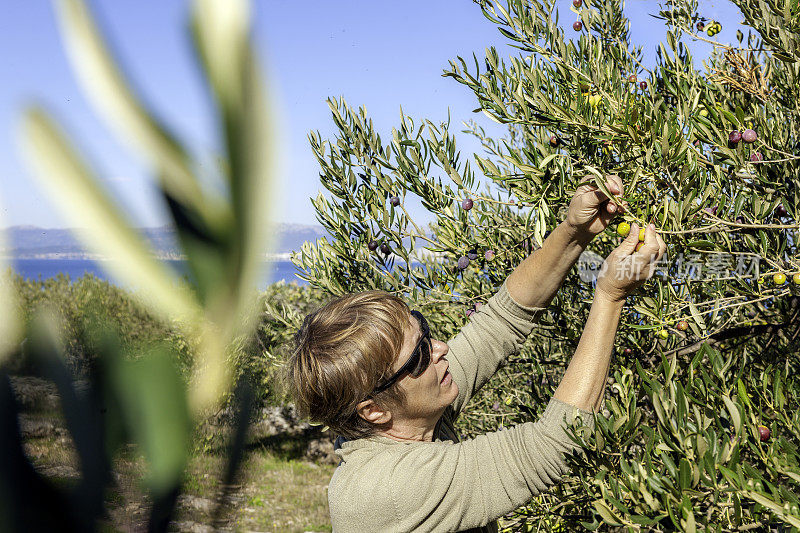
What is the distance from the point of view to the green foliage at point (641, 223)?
1.26 m

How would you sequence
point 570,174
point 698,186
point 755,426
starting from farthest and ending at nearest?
point 570,174 < point 698,186 < point 755,426

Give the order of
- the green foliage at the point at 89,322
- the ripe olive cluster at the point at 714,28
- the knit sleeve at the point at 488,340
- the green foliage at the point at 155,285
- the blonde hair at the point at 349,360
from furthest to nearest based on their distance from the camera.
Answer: the ripe olive cluster at the point at 714,28, the knit sleeve at the point at 488,340, the blonde hair at the point at 349,360, the green foliage at the point at 89,322, the green foliage at the point at 155,285

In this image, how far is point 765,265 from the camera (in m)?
2.13

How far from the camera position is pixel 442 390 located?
1852 millimetres

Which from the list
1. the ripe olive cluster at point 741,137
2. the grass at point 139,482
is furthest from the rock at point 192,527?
the ripe olive cluster at point 741,137

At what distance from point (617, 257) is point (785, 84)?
120cm

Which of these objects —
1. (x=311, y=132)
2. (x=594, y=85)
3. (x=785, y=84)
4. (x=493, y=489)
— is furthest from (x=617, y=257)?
(x=311, y=132)

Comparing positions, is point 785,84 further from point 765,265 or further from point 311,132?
point 311,132

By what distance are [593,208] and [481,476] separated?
803 mm

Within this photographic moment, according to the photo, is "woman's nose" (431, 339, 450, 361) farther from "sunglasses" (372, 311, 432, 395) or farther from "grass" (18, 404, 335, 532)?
"grass" (18, 404, 335, 532)

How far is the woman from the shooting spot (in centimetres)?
148

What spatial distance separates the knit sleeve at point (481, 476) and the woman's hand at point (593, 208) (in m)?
0.57

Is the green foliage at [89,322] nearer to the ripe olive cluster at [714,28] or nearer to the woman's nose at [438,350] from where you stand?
the woman's nose at [438,350]

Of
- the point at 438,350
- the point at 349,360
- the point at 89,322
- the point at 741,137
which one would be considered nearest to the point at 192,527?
the point at 89,322
